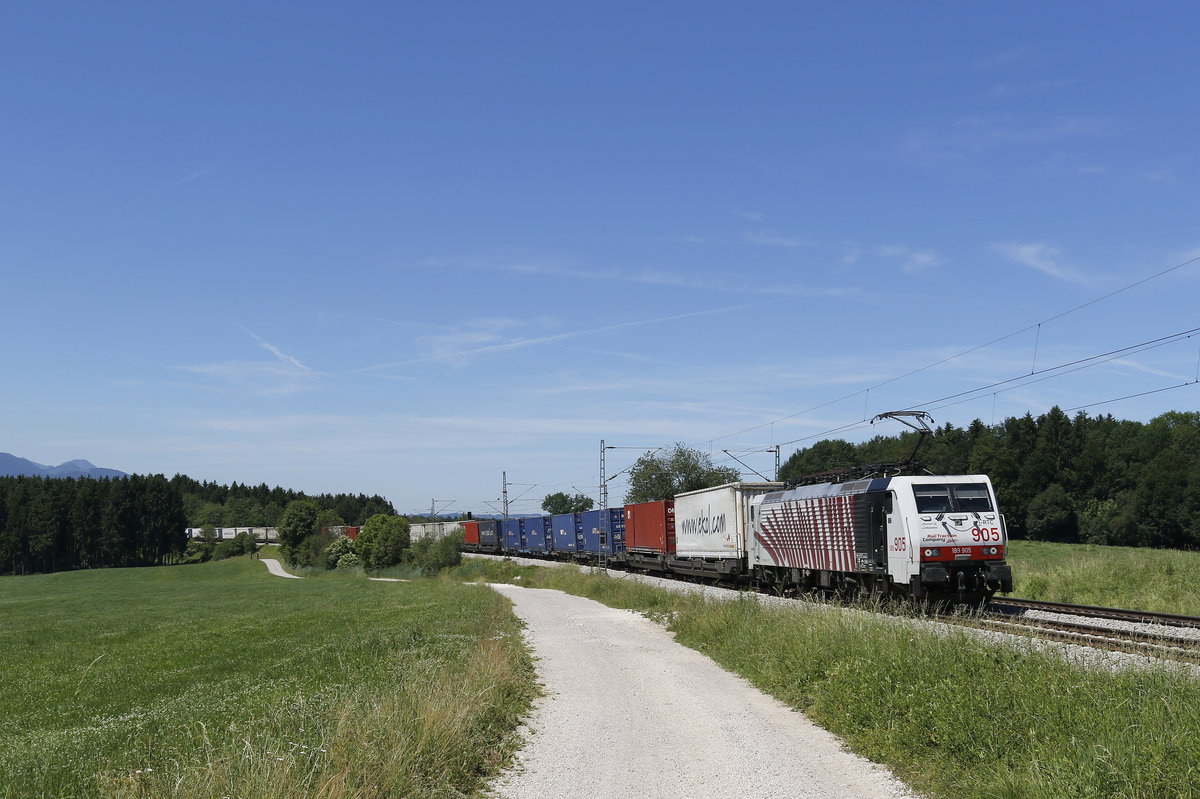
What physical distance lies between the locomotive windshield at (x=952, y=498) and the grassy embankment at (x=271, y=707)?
10.6 m

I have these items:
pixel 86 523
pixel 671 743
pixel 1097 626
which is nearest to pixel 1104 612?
pixel 1097 626

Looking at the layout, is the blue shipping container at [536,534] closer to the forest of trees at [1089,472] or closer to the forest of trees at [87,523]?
the forest of trees at [1089,472]

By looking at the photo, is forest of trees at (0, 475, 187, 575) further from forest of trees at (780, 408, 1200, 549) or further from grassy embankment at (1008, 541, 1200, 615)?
grassy embankment at (1008, 541, 1200, 615)

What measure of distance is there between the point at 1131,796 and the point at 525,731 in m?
7.40

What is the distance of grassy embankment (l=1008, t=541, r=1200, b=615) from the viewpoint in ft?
74.0

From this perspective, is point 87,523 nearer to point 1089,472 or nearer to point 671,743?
point 1089,472

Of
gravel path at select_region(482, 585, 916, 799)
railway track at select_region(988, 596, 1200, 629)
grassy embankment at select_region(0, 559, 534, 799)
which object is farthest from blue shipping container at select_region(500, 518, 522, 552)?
gravel path at select_region(482, 585, 916, 799)

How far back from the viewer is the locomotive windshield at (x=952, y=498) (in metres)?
21.9

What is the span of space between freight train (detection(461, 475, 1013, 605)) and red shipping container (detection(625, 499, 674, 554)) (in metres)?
0.10

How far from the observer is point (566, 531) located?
66.0 metres

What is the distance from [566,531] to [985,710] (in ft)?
189

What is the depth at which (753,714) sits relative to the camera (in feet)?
40.5

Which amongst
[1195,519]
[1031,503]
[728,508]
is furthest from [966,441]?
[728,508]

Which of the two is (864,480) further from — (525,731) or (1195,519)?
(1195,519)
